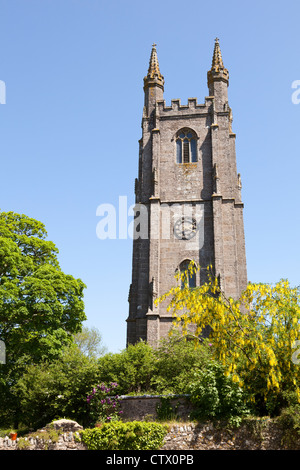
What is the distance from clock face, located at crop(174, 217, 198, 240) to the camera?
3366 centimetres

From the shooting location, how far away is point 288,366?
14.3 m

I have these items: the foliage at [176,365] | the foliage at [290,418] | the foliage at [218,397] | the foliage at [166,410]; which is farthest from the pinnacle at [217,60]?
the foliage at [290,418]

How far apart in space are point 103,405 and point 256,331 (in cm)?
691

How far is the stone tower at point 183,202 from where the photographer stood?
32062mm

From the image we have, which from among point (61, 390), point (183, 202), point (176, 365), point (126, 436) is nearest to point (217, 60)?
point (183, 202)

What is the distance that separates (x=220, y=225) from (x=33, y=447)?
21.4 meters

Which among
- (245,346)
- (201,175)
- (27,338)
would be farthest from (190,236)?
(245,346)

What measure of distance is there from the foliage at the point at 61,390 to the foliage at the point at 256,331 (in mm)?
6468

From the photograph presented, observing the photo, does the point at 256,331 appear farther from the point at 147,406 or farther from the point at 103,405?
the point at 103,405

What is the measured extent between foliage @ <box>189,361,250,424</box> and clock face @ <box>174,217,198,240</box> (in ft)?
58.9

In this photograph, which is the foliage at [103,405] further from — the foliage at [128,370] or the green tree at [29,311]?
the green tree at [29,311]

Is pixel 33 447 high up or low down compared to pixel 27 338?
down
